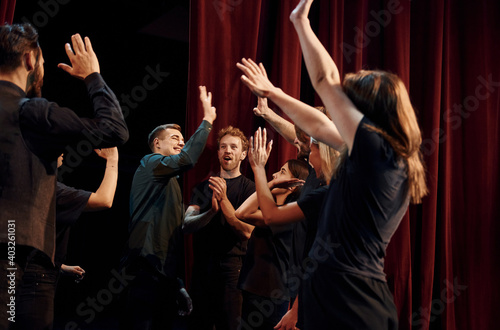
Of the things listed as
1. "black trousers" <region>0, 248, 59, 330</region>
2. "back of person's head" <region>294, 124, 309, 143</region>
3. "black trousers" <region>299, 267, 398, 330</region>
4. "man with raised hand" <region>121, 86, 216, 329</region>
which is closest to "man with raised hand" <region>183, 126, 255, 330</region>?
"man with raised hand" <region>121, 86, 216, 329</region>

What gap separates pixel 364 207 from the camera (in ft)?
4.06

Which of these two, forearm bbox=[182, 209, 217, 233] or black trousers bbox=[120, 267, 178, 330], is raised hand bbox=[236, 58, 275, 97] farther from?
black trousers bbox=[120, 267, 178, 330]

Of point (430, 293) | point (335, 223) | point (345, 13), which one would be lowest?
point (430, 293)

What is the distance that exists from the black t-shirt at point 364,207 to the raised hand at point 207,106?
158cm

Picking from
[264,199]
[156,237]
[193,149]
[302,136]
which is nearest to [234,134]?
[193,149]

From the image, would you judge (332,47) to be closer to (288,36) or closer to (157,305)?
(288,36)

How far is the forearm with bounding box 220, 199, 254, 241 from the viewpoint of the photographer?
260cm

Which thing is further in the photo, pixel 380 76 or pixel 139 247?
pixel 139 247

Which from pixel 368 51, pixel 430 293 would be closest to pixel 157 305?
pixel 430 293

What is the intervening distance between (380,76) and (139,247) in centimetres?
174

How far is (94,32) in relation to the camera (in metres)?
4.35

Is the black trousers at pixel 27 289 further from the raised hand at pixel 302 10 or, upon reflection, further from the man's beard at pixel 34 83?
the raised hand at pixel 302 10

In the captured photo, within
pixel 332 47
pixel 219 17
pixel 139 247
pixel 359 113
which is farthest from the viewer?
pixel 332 47

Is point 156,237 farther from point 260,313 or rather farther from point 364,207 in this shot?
point 364,207
